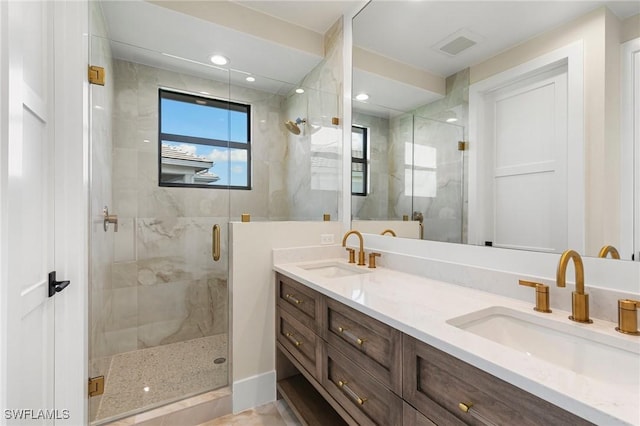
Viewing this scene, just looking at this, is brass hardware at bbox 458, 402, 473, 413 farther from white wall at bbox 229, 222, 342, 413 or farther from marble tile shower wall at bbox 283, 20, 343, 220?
marble tile shower wall at bbox 283, 20, 343, 220

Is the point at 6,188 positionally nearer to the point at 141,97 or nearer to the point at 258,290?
the point at 258,290

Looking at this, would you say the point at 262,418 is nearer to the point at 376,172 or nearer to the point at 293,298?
the point at 293,298

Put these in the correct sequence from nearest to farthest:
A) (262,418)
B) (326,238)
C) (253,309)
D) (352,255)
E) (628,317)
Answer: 1. (628,317)
2. (262,418)
3. (253,309)
4. (352,255)
5. (326,238)

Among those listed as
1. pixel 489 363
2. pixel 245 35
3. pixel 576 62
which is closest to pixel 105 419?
pixel 489 363

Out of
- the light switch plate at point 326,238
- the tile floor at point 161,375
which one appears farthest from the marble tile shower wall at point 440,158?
the tile floor at point 161,375

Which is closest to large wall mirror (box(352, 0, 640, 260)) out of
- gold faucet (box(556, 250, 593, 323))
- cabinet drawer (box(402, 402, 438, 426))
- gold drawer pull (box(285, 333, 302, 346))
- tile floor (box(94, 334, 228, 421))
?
gold faucet (box(556, 250, 593, 323))

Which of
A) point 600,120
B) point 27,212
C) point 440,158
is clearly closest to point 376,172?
point 440,158

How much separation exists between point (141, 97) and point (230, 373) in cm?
212

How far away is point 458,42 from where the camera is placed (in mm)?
1397

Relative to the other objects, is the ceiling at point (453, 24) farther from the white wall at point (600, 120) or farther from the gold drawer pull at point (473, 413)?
the gold drawer pull at point (473, 413)

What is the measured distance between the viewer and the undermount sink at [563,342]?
29.7 inches

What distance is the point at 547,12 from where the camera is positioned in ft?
3.50

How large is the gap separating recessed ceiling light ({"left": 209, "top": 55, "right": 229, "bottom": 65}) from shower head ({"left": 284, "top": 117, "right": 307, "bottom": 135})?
0.75 m

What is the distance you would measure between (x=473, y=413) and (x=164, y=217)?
2.38 m
